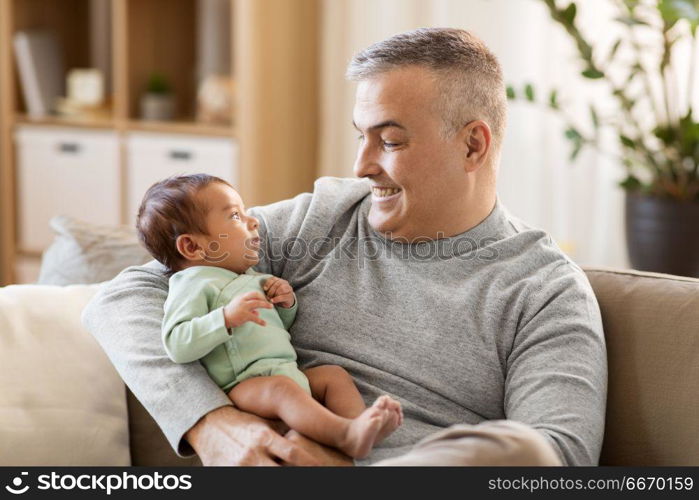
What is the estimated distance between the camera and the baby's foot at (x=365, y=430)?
134 cm

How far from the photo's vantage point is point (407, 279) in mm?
1618

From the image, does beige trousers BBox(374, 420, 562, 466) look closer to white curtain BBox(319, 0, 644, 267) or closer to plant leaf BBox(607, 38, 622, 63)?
plant leaf BBox(607, 38, 622, 63)

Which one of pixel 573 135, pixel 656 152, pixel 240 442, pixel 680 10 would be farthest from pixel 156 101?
pixel 240 442

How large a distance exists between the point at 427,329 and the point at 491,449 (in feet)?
1.24

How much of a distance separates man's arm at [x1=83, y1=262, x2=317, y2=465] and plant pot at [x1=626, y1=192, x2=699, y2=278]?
1.81 m

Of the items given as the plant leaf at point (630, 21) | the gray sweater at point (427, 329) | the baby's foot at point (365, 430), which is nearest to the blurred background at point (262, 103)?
the plant leaf at point (630, 21)

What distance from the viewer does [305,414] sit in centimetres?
141

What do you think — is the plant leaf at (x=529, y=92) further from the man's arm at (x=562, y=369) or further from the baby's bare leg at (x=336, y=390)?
the baby's bare leg at (x=336, y=390)

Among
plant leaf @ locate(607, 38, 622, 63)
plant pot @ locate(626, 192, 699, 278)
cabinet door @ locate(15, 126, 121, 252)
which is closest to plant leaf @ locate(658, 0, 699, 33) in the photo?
plant leaf @ locate(607, 38, 622, 63)

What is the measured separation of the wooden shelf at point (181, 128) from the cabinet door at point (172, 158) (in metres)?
0.02

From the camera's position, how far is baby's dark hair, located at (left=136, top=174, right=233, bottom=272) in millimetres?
1550

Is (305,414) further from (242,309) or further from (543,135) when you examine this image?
(543,135)

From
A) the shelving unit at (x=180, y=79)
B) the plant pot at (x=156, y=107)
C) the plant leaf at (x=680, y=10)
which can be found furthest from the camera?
the plant pot at (x=156, y=107)

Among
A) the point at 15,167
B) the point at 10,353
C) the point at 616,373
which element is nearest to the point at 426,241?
the point at 616,373
